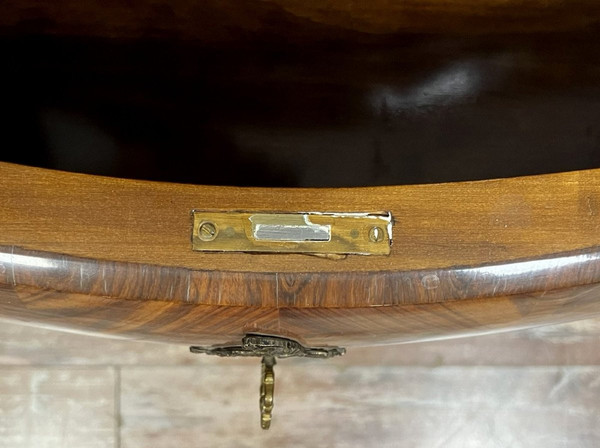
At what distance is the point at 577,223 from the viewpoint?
0.48 m

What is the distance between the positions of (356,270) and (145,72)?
1.47ft

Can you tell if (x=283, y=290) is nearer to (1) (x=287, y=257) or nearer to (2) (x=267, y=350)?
(1) (x=287, y=257)

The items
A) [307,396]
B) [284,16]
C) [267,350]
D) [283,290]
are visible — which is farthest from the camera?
[307,396]

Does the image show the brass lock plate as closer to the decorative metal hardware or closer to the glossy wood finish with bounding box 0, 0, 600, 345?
the decorative metal hardware

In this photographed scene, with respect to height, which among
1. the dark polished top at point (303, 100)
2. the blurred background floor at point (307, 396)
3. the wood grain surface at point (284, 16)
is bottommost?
the blurred background floor at point (307, 396)

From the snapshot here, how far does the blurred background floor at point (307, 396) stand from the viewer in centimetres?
100

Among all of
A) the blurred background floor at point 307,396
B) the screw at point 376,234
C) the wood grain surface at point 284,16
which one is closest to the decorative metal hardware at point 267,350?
the screw at point 376,234

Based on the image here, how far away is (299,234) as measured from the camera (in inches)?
18.7

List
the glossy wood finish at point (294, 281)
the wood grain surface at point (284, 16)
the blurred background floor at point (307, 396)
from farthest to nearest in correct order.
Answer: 1. the blurred background floor at point (307, 396)
2. the wood grain surface at point (284, 16)
3. the glossy wood finish at point (294, 281)

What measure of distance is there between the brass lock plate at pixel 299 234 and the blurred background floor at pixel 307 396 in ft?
1.81

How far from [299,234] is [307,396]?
59cm

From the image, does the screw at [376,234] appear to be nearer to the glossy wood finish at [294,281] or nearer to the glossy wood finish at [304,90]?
the glossy wood finish at [294,281]

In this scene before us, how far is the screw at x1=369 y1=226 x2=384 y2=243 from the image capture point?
18.8 inches

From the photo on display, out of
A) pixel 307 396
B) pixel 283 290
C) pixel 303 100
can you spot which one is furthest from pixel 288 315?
pixel 307 396
